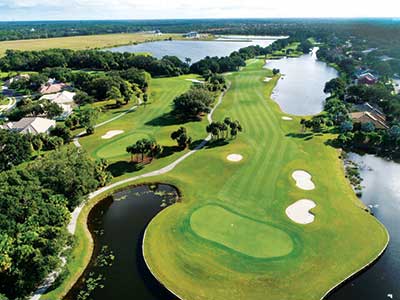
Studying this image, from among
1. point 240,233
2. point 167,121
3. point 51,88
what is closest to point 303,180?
point 240,233

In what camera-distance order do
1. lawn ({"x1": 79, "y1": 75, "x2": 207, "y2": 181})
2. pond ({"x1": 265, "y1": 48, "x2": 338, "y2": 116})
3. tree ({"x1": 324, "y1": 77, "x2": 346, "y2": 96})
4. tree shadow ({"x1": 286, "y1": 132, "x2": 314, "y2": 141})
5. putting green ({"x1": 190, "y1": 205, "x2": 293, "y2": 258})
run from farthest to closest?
tree ({"x1": 324, "y1": 77, "x2": 346, "y2": 96}), pond ({"x1": 265, "y1": 48, "x2": 338, "y2": 116}), tree shadow ({"x1": 286, "y1": 132, "x2": 314, "y2": 141}), lawn ({"x1": 79, "y1": 75, "x2": 207, "y2": 181}), putting green ({"x1": 190, "y1": 205, "x2": 293, "y2": 258})

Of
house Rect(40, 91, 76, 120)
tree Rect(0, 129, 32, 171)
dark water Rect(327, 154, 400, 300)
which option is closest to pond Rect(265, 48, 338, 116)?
dark water Rect(327, 154, 400, 300)

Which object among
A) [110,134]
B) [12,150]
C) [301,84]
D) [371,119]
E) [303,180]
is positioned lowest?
[303,180]

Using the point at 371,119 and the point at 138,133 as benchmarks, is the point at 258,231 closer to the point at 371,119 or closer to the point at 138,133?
the point at 138,133

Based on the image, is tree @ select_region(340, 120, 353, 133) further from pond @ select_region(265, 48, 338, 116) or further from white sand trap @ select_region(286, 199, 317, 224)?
white sand trap @ select_region(286, 199, 317, 224)

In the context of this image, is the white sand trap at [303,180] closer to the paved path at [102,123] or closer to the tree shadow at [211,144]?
the tree shadow at [211,144]

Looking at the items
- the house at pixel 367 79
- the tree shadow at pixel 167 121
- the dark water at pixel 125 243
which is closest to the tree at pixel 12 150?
the dark water at pixel 125 243

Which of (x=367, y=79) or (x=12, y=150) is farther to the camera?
(x=367, y=79)
